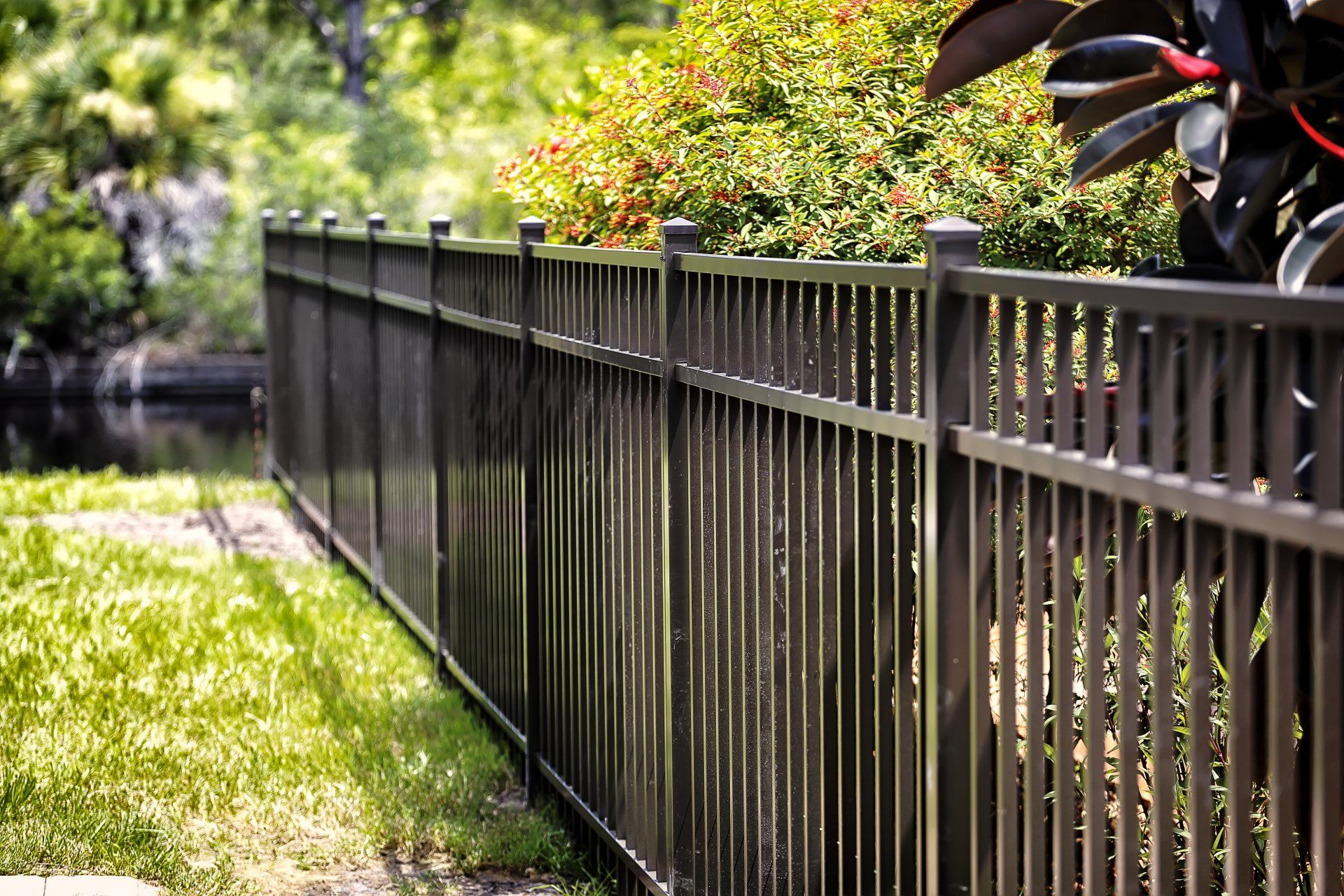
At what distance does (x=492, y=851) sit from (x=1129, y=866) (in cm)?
310

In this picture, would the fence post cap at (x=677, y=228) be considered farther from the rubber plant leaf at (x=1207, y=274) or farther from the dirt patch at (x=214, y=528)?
the dirt patch at (x=214, y=528)

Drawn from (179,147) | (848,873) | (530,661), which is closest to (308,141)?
(179,147)

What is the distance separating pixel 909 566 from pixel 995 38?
41.2 inches

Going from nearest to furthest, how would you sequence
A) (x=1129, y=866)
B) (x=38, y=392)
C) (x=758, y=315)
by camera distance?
(x=1129, y=866), (x=758, y=315), (x=38, y=392)

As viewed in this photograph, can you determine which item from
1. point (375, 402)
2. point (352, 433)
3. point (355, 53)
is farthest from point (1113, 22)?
point (355, 53)

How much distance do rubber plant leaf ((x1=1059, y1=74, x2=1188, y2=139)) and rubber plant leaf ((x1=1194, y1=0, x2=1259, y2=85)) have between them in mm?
116

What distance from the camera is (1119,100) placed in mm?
3059

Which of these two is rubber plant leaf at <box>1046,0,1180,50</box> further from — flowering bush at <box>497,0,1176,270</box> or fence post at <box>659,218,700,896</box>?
flowering bush at <box>497,0,1176,270</box>

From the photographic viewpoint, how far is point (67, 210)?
28062mm

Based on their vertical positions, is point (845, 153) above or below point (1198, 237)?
above

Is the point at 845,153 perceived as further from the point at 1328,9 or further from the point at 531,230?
the point at 1328,9

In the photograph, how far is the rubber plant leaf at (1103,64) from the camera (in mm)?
2873

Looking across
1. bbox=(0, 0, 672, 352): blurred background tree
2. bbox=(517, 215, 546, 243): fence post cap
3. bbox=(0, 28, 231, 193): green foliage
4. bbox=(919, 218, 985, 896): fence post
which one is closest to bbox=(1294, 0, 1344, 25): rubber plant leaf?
bbox=(919, 218, 985, 896): fence post

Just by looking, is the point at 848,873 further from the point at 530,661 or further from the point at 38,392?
the point at 38,392
